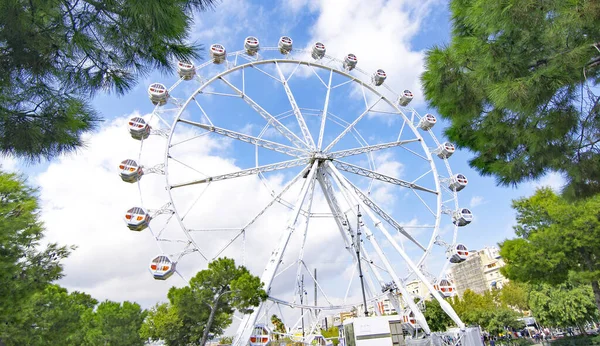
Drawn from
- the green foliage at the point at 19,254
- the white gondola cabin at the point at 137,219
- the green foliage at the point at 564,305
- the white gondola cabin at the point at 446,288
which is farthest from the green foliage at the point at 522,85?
the green foliage at the point at 564,305

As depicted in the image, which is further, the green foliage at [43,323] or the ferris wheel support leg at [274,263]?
the ferris wheel support leg at [274,263]

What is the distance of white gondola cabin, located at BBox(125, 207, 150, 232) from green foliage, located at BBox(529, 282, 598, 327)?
32.8 m

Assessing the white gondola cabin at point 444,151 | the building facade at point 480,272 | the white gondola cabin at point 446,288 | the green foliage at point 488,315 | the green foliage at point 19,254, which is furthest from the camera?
the building facade at point 480,272

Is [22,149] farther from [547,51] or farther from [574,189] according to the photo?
[574,189]

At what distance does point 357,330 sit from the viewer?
48.9ft

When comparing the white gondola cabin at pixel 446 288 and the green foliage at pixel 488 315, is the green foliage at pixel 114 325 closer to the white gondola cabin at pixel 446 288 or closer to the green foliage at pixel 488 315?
the white gondola cabin at pixel 446 288

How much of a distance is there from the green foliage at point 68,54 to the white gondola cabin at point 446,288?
72.6 feet

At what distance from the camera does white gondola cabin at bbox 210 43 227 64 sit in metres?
24.2

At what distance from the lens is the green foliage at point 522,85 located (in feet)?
17.6

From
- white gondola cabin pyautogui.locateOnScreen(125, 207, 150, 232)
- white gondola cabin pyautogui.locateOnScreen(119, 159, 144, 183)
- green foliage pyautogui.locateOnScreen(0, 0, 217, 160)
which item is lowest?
Answer: green foliage pyautogui.locateOnScreen(0, 0, 217, 160)

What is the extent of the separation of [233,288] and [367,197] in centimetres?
1017

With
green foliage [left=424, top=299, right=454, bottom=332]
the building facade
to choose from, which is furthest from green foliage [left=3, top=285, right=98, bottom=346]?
the building facade

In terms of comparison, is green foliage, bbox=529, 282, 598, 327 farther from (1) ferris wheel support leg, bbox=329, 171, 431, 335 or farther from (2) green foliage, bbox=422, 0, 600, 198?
(2) green foliage, bbox=422, 0, 600, 198

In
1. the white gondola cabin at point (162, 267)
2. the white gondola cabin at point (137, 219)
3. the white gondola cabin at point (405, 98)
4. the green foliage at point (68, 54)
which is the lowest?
the green foliage at point (68, 54)
